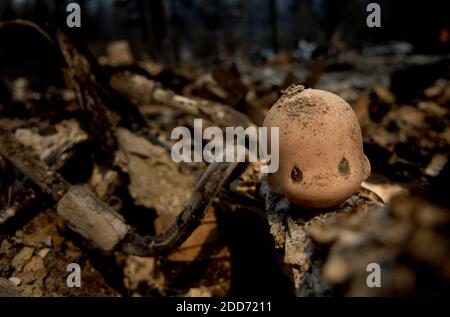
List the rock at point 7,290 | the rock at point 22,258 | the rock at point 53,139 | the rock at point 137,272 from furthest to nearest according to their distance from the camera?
the rock at point 53,139
the rock at point 137,272
the rock at point 22,258
the rock at point 7,290

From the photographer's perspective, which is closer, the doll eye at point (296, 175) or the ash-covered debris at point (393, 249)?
the ash-covered debris at point (393, 249)

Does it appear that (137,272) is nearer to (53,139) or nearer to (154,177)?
(154,177)

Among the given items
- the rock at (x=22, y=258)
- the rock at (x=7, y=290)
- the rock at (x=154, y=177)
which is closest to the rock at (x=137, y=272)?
the rock at (x=154, y=177)

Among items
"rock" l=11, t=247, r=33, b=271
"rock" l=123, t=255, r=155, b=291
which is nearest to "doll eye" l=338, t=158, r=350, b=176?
"rock" l=123, t=255, r=155, b=291

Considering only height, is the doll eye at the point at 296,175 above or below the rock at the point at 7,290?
above

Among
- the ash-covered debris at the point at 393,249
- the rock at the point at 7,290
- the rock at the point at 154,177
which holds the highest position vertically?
the ash-covered debris at the point at 393,249

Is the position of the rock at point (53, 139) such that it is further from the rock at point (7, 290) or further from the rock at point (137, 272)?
the rock at point (7, 290)

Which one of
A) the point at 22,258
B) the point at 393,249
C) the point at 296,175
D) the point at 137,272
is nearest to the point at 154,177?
the point at 137,272
